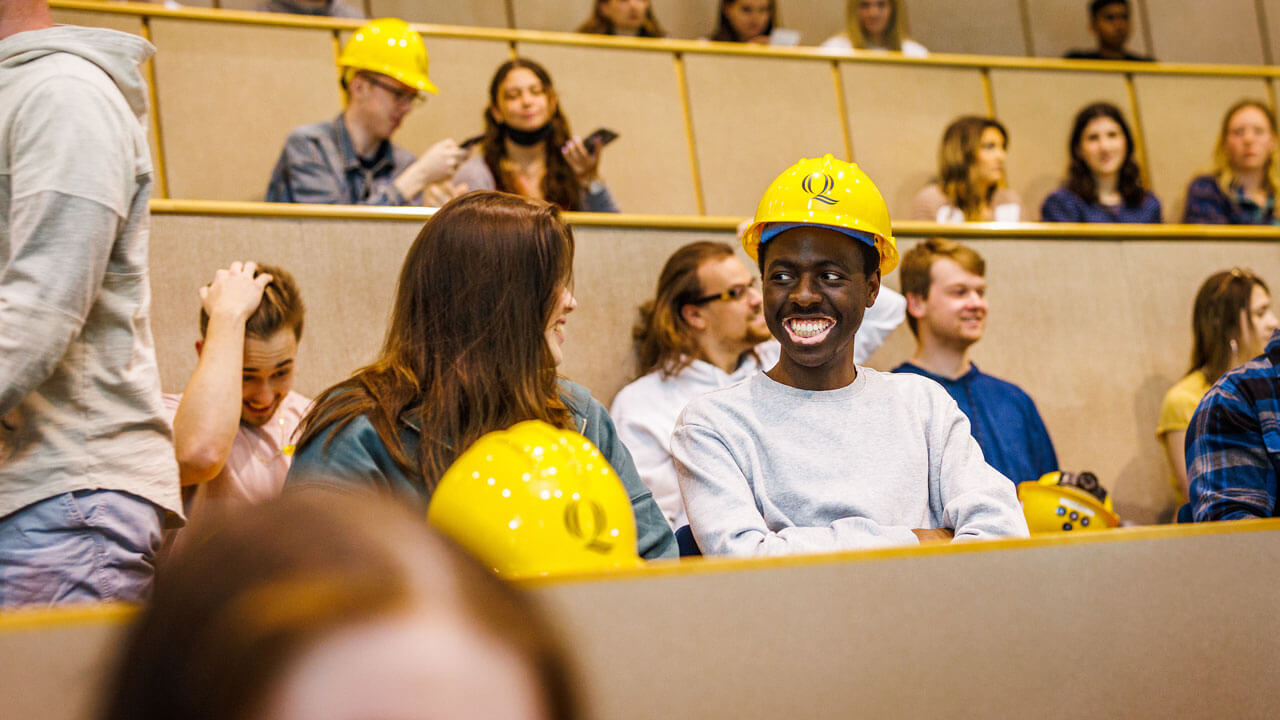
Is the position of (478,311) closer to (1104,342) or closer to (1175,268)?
(1104,342)

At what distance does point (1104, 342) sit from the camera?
358 cm

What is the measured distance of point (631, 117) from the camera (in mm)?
4465

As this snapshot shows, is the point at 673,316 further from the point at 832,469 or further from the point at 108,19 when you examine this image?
the point at 108,19

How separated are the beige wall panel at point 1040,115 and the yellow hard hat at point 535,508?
13.0 feet

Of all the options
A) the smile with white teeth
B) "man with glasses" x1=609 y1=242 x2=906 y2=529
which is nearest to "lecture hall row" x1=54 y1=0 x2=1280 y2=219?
"man with glasses" x1=609 y1=242 x2=906 y2=529

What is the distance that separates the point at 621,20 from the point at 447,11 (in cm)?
102

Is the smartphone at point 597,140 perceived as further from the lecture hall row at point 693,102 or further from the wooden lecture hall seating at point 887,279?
the lecture hall row at point 693,102

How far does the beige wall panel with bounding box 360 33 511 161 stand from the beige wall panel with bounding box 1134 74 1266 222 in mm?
2636

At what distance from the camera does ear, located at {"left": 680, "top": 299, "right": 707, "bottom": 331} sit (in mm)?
3033

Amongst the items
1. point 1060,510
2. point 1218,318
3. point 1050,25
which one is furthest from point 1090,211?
point 1060,510

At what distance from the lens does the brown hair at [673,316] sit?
2992mm

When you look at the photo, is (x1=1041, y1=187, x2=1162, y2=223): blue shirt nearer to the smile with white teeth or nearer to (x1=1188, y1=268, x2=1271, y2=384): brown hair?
(x1=1188, y1=268, x2=1271, y2=384): brown hair

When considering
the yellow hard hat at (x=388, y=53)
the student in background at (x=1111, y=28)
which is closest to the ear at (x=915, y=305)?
the yellow hard hat at (x=388, y=53)

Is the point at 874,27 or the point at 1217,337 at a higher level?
the point at 874,27
